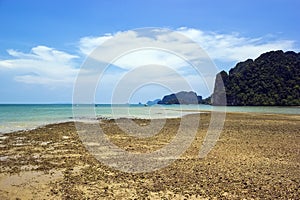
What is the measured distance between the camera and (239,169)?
11.7 meters

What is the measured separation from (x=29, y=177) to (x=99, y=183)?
2.92 meters

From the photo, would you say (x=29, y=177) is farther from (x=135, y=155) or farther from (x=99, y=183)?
(x=135, y=155)

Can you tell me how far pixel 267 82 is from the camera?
115750 millimetres

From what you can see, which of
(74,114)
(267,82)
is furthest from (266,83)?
(74,114)

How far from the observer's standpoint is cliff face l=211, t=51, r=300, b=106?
109000mm

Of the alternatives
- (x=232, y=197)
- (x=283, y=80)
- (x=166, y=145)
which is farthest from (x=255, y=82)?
(x=232, y=197)

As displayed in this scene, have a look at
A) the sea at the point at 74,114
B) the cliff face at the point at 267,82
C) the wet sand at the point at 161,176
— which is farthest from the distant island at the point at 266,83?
the wet sand at the point at 161,176

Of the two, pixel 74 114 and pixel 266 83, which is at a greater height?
pixel 266 83

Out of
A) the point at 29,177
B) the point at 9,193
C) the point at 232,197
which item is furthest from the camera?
the point at 29,177

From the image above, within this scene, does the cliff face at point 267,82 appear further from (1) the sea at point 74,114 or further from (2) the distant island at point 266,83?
(1) the sea at point 74,114

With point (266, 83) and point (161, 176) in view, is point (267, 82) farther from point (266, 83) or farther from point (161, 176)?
point (161, 176)

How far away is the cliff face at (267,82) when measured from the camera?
109m

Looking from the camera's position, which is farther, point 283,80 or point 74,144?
point 283,80

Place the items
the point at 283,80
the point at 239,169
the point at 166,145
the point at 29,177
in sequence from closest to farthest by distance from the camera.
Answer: the point at 29,177 < the point at 239,169 < the point at 166,145 < the point at 283,80
